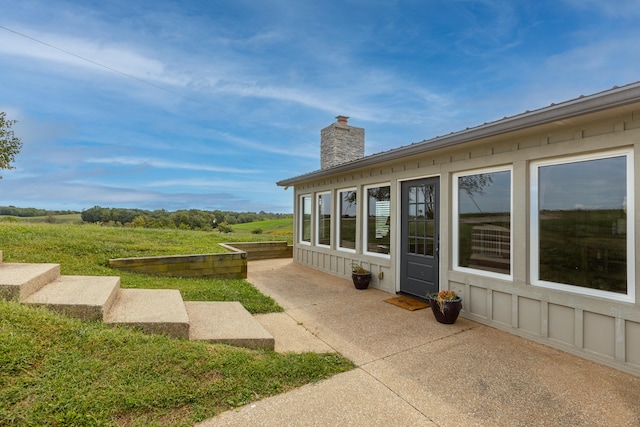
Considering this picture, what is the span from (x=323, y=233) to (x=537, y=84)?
24.0ft

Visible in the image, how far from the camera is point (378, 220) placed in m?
6.19

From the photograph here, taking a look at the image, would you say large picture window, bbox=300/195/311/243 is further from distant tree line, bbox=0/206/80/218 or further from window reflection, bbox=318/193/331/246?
distant tree line, bbox=0/206/80/218

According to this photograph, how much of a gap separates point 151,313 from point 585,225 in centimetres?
478

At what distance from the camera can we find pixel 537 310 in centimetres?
351

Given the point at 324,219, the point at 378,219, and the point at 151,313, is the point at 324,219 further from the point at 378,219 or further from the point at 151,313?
the point at 151,313

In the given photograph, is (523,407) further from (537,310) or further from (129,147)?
(129,147)

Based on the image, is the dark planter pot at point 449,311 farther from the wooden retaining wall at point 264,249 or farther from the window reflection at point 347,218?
the wooden retaining wall at point 264,249

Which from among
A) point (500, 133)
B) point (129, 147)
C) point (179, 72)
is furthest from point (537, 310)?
point (129, 147)

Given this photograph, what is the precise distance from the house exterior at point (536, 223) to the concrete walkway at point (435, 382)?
0.39 metres

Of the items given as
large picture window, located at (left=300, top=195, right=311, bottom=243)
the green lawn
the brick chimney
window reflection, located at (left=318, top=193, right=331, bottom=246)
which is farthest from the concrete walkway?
the green lawn

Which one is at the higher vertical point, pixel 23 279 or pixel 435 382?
pixel 23 279

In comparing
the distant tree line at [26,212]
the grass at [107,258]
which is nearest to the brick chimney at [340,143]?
the grass at [107,258]

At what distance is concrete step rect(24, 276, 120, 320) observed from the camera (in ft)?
9.33

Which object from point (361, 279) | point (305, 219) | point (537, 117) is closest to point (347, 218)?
point (361, 279)
